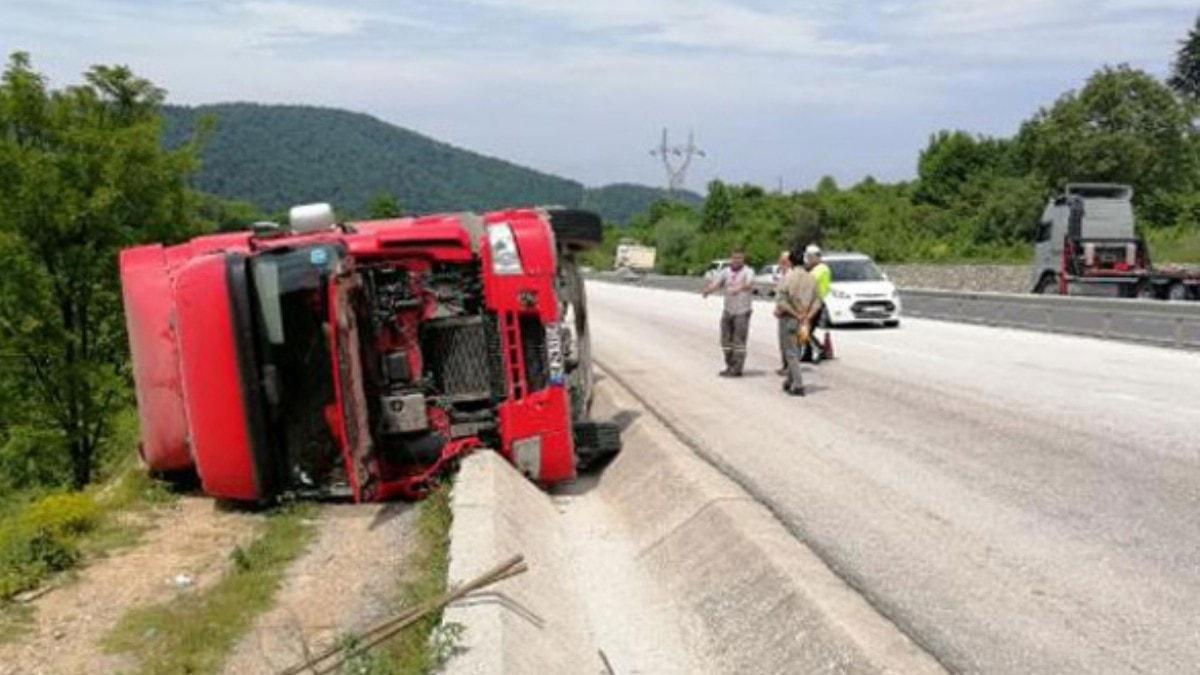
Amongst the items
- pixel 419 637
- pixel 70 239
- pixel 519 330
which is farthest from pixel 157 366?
pixel 70 239

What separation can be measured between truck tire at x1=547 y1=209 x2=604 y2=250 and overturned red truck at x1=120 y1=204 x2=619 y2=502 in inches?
48.7

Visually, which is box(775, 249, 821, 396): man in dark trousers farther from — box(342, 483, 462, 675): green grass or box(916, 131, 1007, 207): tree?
box(916, 131, 1007, 207): tree

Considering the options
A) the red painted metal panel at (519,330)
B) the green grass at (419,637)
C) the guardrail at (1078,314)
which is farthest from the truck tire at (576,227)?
the guardrail at (1078,314)

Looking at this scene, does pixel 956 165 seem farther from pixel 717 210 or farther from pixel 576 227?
pixel 576 227

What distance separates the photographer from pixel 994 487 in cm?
971

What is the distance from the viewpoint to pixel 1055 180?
6762 centimetres

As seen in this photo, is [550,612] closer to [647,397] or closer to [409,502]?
[409,502]

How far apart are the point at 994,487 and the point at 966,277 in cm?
4120

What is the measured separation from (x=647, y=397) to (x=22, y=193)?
526 inches

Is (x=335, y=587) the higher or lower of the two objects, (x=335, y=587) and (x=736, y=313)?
the lower

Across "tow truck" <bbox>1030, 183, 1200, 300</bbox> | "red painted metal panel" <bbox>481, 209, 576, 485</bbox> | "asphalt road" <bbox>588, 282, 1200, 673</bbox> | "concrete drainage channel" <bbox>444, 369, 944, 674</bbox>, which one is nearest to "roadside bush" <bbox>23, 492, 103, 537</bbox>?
"concrete drainage channel" <bbox>444, 369, 944, 674</bbox>

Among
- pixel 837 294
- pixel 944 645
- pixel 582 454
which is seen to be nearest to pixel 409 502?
pixel 582 454

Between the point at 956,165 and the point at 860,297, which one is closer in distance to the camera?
the point at 860,297

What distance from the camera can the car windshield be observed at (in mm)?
29891
